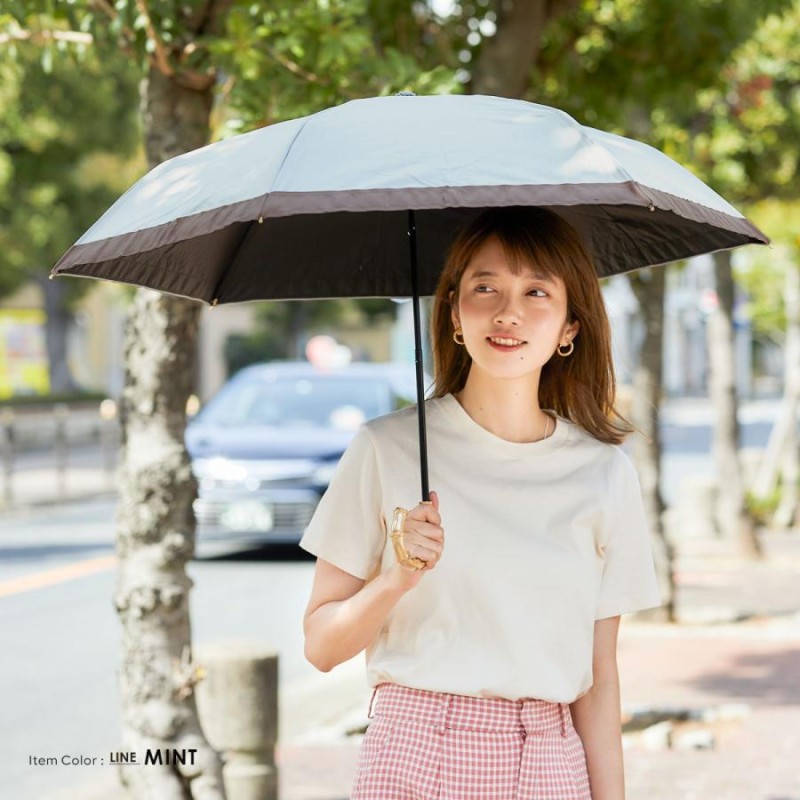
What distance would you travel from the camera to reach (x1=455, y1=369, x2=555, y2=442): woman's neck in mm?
2705

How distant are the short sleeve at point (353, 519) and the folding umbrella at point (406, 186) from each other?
121 mm

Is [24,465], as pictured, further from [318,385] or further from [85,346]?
[85,346]

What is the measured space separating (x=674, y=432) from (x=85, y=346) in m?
19.6

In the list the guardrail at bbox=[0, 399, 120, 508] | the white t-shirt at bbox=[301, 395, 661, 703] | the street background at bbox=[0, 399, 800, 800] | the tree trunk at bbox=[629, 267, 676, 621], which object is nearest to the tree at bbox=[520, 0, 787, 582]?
the street background at bbox=[0, 399, 800, 800]

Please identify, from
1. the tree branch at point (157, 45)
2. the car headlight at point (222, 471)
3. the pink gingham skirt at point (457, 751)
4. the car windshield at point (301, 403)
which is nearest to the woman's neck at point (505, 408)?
the pink gingham skirt at point (457, 751)

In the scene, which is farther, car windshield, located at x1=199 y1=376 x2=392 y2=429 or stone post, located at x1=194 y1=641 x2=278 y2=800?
car windshield, located at x1=199 y1=376 x2=392 y2=429

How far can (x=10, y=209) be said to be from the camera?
31.5 m

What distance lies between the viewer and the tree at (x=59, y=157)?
3012 cm

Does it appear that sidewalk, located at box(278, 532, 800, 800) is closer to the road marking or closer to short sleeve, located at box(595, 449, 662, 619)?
short sleeve, located at box(595, 449, 662, 619)

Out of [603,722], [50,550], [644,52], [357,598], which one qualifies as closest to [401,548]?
[357,598]

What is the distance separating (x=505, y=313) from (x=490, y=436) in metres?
0.21

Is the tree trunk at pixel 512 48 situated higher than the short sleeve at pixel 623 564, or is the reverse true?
the tree trunk at pixel 512 48

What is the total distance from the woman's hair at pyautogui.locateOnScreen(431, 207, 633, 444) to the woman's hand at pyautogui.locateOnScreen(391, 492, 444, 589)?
0.42m

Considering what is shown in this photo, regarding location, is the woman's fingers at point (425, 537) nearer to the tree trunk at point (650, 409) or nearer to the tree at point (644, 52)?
the tree at point (644, 52)
